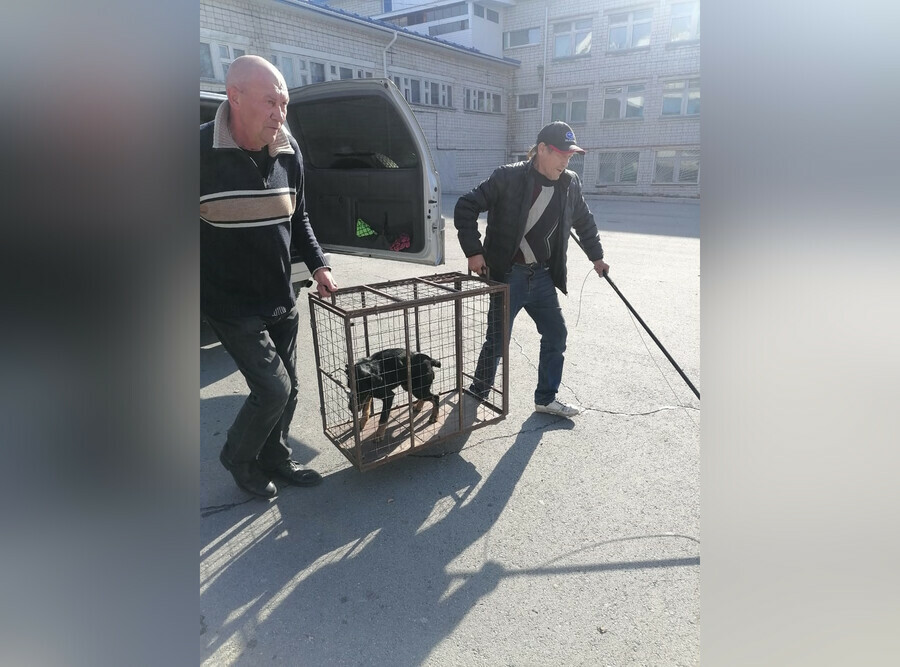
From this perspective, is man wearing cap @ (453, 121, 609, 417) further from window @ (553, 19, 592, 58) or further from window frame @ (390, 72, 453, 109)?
window @ (553, 19, 592, 58)

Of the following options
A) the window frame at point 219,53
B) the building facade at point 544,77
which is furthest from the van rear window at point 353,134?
the building facade at point 544,77

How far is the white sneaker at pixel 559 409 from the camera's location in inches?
151

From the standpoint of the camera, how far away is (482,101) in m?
26.1

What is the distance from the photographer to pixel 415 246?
4762mm

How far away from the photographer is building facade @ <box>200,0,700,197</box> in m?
21.5

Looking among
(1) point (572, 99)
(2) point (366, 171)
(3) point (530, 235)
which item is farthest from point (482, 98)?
(3) point (530, 235)

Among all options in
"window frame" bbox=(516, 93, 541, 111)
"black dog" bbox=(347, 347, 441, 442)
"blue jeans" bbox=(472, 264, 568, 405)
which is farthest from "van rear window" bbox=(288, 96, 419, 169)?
"window frame" bbox=(516, 93, 541, 111)

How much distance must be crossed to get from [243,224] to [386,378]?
4.01 ft

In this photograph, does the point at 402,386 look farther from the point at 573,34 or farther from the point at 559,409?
the point at 573,34

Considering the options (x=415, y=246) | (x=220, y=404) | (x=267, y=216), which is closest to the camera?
(x=267, y=216)
